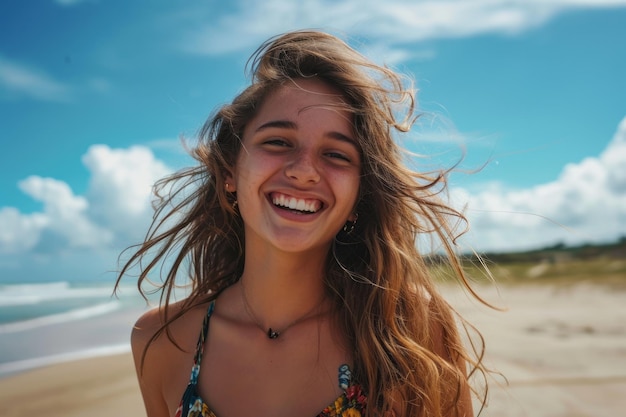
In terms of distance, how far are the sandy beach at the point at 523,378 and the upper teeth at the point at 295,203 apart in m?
1.70

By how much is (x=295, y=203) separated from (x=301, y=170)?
139 mm

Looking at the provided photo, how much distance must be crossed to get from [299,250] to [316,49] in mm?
924

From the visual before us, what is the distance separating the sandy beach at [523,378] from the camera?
5.58 m

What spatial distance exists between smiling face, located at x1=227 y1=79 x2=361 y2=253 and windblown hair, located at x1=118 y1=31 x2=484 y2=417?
0.30 ft

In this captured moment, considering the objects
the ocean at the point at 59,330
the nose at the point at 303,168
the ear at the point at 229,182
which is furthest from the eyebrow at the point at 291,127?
the ocean at the point at 59,330

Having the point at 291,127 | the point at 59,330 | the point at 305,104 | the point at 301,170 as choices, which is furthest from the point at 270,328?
the point at 59,330

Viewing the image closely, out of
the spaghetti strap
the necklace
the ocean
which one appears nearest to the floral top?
the spaghetti strap

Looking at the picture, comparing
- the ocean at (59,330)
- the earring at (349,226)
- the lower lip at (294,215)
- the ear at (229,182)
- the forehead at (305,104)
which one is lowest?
the lower lip at (294,215)

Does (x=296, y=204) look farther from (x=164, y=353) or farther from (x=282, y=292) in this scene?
(x=164, y=353)

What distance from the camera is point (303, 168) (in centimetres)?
249

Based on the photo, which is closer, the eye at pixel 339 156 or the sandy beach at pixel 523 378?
the eye at pixel 339 156

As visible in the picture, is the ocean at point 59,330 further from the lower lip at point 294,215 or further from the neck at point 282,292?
the lower lip at point 294,215

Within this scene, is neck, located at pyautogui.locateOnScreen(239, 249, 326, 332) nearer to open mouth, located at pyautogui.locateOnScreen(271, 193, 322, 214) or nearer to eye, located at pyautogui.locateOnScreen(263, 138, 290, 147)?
open mouth, located at pyautogui.locateOnScreen(271, 193, 322, 214)

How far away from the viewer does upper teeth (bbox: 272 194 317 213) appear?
8.27ft
